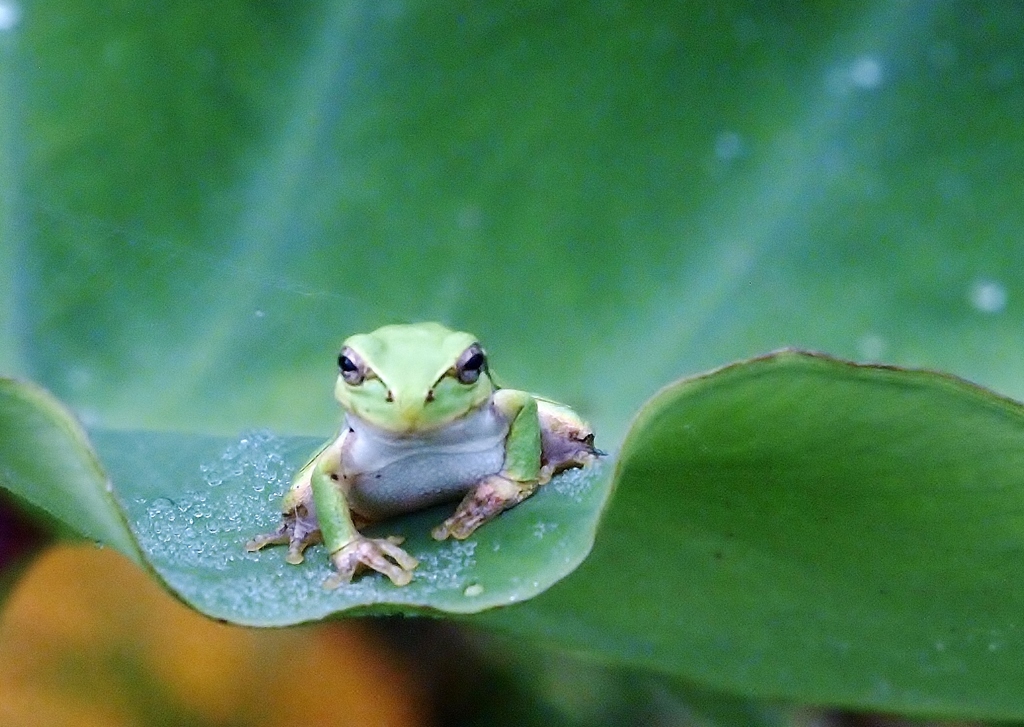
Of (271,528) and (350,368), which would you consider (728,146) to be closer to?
A: (350,368)

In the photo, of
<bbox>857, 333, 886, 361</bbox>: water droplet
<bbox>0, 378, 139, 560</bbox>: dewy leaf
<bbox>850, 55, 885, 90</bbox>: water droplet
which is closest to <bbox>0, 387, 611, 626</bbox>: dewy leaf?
<bbox>0, 378, 139, 560</bbox>: dewy leaf

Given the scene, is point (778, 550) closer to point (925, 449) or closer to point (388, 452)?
point (925, 449)

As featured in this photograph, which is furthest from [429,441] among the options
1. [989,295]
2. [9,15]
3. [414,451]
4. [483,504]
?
[9,15]

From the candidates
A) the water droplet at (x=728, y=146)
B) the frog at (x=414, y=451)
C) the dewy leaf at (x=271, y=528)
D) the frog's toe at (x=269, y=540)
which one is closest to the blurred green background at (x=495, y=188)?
the water droplet at (x=728, y=146)

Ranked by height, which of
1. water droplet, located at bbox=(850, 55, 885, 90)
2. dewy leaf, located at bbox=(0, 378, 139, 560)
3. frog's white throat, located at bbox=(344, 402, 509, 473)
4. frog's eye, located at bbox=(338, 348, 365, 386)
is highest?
water droplet, located at bbox=(850, 55, 885, 90)

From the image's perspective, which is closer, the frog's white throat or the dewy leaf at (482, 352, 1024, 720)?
the dewy leaf at (482, 352, 1024, 720)

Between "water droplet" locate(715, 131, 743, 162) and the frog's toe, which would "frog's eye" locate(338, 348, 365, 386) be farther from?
"water droplet" locate(715, 131, 743, 162)
